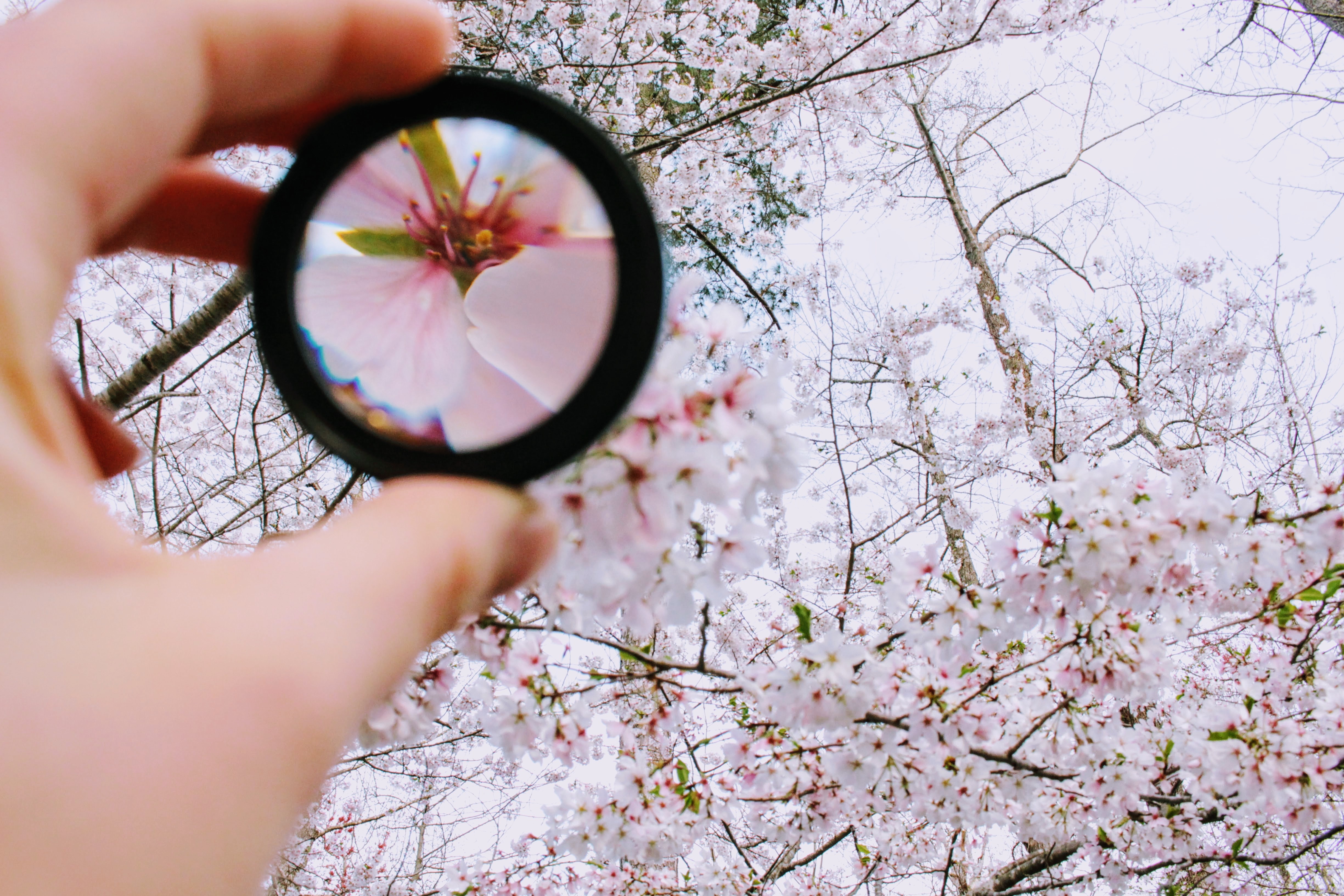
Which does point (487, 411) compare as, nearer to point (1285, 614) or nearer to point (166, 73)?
point (166, 73)

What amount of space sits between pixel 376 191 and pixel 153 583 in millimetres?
620

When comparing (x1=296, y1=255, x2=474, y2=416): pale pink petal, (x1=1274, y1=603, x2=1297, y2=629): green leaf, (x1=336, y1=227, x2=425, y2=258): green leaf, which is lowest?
(x1=296, y1=255, x2=474, y2=416): pale pink petal

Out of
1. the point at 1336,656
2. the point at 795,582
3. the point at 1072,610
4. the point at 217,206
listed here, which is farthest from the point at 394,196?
the point at 795,582

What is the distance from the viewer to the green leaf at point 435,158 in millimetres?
888

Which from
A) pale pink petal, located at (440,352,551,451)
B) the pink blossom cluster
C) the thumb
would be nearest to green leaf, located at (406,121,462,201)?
pale pink petal, located at (440,352,551,451)

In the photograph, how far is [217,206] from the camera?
1005 mm

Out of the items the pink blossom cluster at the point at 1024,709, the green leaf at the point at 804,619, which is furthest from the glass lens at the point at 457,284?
the green leaf at the point at 804,619

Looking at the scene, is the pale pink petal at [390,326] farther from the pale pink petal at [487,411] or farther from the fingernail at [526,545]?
the fingernail at [526,545]

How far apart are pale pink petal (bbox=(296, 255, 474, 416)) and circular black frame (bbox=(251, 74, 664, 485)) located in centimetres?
3

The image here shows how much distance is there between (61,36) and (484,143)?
437 millimetres

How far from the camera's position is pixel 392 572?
1.86 ft

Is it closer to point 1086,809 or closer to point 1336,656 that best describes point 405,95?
point 1086,809

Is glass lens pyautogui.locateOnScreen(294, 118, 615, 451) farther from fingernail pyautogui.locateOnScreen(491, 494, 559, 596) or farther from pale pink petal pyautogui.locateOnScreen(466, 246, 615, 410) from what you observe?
fingernail pyautogui.locateOnScreen(491, 494, 559, 596)

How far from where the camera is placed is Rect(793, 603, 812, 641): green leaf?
1720 millimetres
